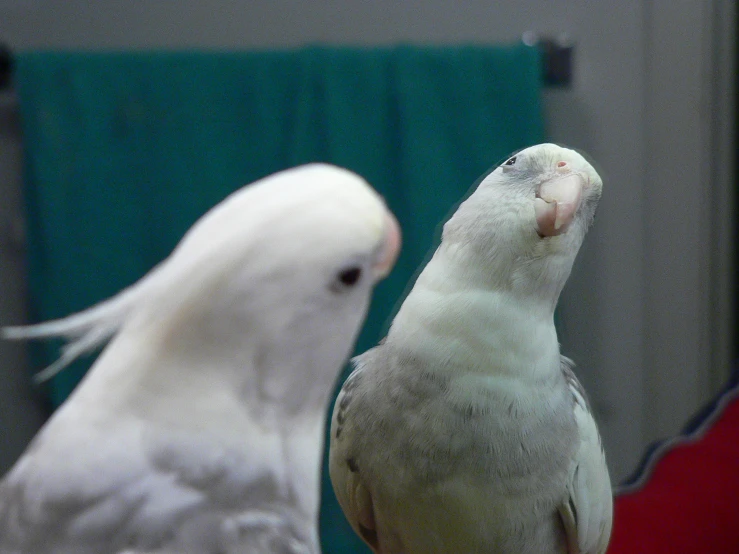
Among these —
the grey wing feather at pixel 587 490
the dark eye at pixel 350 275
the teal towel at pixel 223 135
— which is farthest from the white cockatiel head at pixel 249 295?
the teal towel at pixel 223 135

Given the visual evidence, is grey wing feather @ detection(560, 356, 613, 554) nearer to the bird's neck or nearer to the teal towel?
the bird's neck

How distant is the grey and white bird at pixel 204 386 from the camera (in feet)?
0.75

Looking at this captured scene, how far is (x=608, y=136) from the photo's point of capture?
2.87 feet

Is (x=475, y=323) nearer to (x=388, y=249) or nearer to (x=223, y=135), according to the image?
(x=388, y=249)

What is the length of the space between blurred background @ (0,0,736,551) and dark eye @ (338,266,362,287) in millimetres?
548

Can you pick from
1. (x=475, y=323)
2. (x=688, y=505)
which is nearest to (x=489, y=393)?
(x=475, y=323)

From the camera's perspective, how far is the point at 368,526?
41 centimetres

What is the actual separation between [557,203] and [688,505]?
615 mm

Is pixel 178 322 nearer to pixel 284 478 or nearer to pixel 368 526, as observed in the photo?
pixel 284 478

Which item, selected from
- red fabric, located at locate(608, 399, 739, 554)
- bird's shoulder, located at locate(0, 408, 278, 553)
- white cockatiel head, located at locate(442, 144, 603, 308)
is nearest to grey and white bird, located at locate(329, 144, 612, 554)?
white cockatiel head, located at locate(442, 144, 603, 308)

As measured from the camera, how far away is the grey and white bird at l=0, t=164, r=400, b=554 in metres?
0.23

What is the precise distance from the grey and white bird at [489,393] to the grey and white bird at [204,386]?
9 cm

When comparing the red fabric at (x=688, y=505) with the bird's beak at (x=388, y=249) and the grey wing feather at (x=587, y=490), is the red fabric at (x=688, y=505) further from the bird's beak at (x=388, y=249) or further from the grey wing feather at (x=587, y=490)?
the bird's beak at (x=388, y=249)

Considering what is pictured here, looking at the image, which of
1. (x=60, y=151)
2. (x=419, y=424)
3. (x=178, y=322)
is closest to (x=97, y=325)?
(x=178, y=322)
